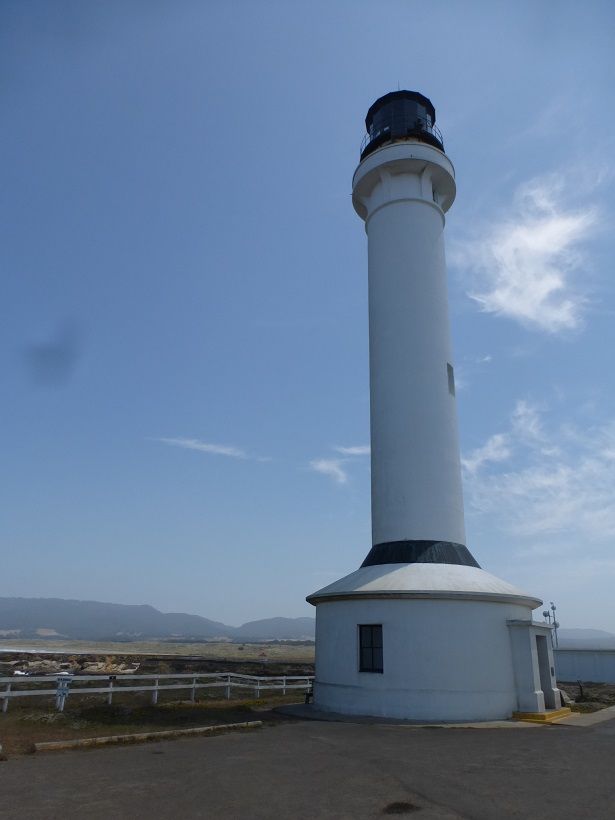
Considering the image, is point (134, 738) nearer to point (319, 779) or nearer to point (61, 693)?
point (61, 693)

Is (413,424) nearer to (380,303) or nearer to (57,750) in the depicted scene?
(380,303)

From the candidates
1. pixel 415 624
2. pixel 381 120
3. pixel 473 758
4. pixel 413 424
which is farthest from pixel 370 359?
pixel 473 758

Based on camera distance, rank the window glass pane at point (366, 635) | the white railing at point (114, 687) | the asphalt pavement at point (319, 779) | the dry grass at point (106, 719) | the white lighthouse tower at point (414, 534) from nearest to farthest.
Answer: the asphalt pavement at point (319, 779), the dry grass at point (106, 719), the white railing at point (114, 687), the white lighthouse tower at point (414, 534), the window glass pane at point (366, 635)

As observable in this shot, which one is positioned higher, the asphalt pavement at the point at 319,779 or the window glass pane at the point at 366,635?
the window glass pane at the point at 366,635

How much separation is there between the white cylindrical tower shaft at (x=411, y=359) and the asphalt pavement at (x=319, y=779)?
289 inches

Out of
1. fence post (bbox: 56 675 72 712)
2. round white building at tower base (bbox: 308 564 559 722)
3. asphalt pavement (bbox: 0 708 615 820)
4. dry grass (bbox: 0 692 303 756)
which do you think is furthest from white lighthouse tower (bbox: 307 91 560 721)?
fence post (bbox: 56 675 72 712)

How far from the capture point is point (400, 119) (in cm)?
2425

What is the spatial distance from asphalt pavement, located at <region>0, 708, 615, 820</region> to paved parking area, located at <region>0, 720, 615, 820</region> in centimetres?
2

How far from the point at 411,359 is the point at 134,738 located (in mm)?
14109

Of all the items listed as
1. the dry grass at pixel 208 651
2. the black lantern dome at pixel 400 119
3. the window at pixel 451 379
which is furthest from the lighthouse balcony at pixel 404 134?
the dry grass at pixel 208 651

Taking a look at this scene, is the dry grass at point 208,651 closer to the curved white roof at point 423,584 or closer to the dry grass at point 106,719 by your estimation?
the dry grass at point 106,719

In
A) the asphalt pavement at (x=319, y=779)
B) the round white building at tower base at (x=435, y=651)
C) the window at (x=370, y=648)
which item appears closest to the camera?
the asphalt pavement at (x=319, y=779)

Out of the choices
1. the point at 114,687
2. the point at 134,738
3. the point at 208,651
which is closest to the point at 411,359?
the point at 134,738

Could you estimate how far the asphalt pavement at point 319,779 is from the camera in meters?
6.69
